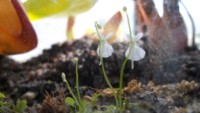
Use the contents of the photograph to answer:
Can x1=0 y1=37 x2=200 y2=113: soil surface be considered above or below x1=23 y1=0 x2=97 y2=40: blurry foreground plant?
below

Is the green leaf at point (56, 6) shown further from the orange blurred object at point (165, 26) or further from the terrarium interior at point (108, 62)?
the orange blurred object at point (165, 26)

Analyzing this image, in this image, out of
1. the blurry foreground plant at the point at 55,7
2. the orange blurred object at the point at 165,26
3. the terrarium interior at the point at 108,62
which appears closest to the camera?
the terrarium interior at the point at 108,62

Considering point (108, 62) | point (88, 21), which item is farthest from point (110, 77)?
point (88, 21)

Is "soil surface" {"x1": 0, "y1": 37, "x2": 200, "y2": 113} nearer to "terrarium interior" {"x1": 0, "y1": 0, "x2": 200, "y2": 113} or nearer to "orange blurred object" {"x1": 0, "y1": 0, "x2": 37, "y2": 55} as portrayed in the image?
"terrarium interior" {"x1": 0, "y1": 0, "x2": 200, "y2": 113}

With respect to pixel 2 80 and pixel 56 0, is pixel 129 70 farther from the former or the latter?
pixel 2 80

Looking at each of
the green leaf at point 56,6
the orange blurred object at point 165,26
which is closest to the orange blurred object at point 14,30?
the green leaf at point 56,6

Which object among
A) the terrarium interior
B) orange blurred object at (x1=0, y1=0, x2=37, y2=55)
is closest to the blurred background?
the terrarium interior

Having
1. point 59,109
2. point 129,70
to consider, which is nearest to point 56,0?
point 129,70

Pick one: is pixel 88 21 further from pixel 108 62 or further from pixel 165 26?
pixel 165 26
